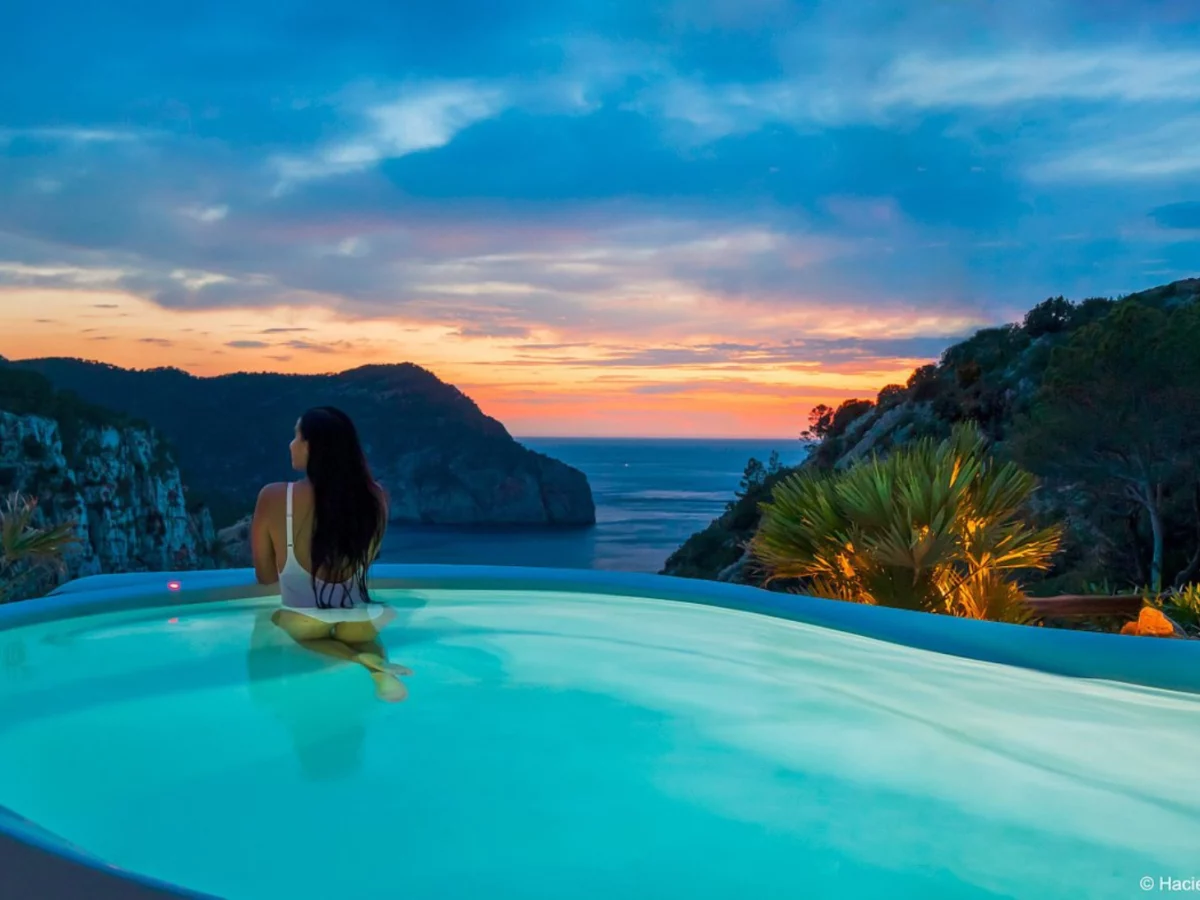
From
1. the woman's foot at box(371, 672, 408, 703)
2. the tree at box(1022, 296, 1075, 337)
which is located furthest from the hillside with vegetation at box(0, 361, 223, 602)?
the tree at box(1022, 296, 1075, 337)

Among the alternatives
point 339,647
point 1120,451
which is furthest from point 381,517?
point 1120,451

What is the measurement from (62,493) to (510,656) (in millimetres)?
31223

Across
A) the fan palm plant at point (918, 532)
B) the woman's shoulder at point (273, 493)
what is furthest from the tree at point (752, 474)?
the woman's shoulder at point (273, 493)

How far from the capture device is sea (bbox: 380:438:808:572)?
81.8 ft

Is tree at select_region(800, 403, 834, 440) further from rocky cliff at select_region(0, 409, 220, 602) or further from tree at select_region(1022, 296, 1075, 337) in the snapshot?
rocky cliff at select_region(0, 409, 220, 602)

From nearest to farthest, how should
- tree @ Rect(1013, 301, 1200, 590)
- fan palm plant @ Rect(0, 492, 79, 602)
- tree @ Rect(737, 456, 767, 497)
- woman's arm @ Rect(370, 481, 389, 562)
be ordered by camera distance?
woman's arm @ Rect(370, 481, 389, 562)
fan palm plant @ Rect(0, 492, 79, 602)
tree @ Rect(1013, 301, 1200, 590)
tree @ Rect(737, 456, 767, 497)

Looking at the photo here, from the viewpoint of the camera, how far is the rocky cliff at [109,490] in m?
31.3

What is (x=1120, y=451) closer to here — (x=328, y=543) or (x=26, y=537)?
(x=328, y=543)

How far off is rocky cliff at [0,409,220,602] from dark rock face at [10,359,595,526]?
148 centimetres

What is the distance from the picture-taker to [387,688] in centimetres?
450

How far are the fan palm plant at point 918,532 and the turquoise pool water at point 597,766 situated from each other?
49.4 inches

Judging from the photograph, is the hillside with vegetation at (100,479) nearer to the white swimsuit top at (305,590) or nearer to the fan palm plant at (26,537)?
the fan palm plant at (26,537)

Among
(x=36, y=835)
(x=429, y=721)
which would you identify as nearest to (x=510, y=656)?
(x=429, y=721)

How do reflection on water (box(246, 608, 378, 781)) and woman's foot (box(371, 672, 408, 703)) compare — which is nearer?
reflection on water (box(246, 608, 378, 781))
